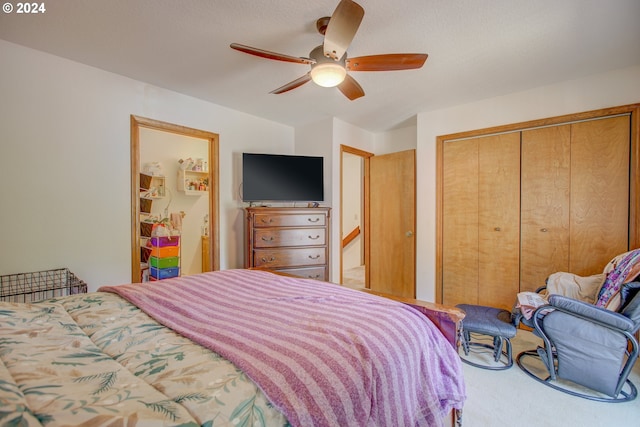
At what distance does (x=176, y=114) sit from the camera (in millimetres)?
3012

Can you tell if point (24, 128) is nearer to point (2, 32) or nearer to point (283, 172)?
point (2, 32)

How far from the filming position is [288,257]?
11.1 ft

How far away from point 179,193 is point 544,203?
16.2 feet

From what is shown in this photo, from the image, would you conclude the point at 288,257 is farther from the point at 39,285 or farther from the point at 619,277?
the point at 619,277

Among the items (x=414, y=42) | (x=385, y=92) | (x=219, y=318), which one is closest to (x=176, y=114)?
(x=385, y=92)

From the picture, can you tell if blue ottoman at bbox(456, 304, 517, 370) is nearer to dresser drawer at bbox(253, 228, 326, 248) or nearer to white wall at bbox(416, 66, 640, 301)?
white wall at bbox(416, 66, 640, 301)

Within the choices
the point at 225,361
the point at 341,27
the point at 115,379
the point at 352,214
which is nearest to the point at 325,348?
the point at 225,361

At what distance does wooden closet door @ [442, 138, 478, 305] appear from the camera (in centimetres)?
324

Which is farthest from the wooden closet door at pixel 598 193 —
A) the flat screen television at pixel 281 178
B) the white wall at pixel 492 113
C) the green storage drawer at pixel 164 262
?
the green storage drawer at pixel 164 262

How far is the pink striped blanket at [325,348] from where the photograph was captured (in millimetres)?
766

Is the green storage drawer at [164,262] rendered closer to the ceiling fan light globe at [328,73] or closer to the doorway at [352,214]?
the ceiling fan light globe at [328,73]

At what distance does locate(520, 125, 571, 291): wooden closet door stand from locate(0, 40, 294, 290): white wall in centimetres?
373

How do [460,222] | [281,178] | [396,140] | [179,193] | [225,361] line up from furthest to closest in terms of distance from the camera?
[179,193], [396,140], [281,178], [460,222], [225,361]

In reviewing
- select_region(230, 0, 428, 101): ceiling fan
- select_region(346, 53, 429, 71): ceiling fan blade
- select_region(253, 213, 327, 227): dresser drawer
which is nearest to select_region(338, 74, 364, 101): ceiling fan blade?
select_region(230, 0, 428, 101): ceiling fan
